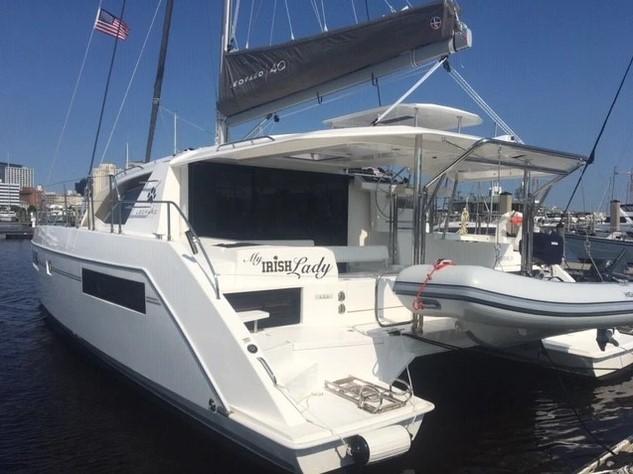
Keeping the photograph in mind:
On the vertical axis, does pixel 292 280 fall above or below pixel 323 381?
above

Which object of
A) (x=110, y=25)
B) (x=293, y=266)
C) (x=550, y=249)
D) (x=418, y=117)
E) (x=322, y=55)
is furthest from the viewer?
(x=110, y=25)

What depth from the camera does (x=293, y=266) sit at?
532 cm

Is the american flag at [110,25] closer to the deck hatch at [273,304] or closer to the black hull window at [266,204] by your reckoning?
the black hull window at [266,204]

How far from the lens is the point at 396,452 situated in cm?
364

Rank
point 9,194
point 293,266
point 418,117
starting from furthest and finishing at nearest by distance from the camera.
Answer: point 9,194 < point 418,117 < point 293,266

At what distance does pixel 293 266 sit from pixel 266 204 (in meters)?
2.01

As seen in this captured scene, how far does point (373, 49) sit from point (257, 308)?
286 cm

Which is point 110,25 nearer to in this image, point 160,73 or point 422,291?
point 160,73

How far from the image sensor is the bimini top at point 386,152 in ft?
16.3

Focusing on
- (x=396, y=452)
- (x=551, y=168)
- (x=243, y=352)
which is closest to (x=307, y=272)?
(x=243, y=352)

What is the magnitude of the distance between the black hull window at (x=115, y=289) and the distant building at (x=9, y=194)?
8152 cm

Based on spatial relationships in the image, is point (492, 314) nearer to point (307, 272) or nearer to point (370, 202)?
point (307, 272)

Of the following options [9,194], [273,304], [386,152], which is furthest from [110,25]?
[9,194]

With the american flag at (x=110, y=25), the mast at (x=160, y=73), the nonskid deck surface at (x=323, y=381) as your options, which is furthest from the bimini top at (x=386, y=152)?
the american flag at (x=110, y=25)
